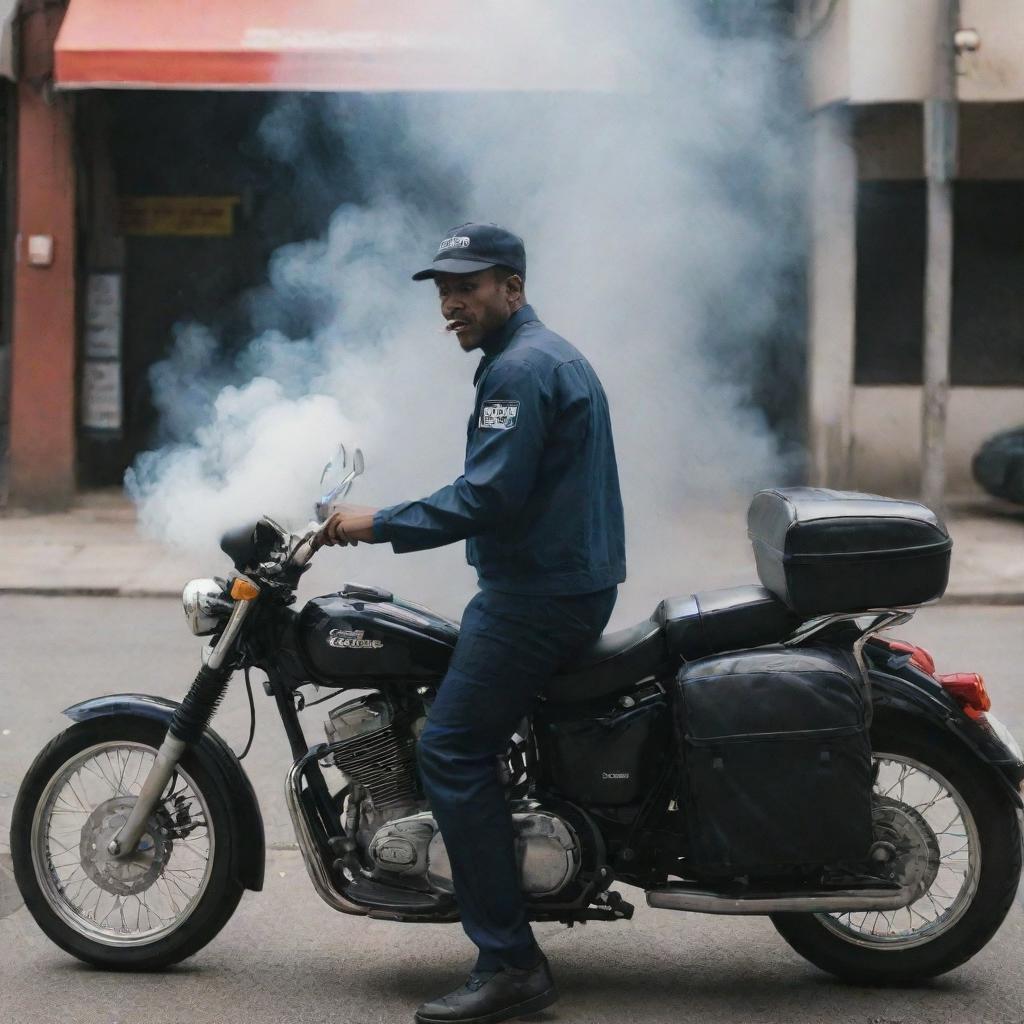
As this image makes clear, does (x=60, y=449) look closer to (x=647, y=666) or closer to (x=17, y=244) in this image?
(x=17, y=244)

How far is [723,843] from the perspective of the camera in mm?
3701

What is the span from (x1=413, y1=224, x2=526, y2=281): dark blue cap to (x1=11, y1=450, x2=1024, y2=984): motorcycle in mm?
558

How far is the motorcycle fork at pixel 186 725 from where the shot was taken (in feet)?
13.0

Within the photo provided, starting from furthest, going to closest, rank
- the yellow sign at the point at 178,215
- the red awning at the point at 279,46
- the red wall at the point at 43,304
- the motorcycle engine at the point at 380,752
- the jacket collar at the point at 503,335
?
the yellow sign at the point at 178,215 < the red wall at the point at 43,304 < the red awning at the point at 279,46 < the motorcycle engine at the point at 380,752 < the jacket collar at the point at 503,335

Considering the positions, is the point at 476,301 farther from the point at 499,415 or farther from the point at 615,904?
the point at 615,904

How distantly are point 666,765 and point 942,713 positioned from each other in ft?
2.24

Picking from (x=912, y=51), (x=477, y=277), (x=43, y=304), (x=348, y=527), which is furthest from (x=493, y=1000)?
(x=43, y=304)

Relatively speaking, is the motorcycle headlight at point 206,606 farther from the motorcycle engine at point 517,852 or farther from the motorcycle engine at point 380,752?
the motorcycle engine at point 517,852

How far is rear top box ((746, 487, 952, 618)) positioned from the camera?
3729 mm

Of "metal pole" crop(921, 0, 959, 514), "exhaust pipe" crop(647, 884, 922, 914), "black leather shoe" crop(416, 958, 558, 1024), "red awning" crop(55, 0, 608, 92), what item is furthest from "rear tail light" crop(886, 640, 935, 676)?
"red awning" crop(55, 0, 608, 92)

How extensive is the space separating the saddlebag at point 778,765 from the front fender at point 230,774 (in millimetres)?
1134

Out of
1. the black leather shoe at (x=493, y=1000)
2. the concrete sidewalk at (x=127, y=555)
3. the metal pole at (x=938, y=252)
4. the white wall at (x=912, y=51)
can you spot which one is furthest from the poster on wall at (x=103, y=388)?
the black leather shoe at (x=493, y=1000)

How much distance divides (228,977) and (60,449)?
10.1 m

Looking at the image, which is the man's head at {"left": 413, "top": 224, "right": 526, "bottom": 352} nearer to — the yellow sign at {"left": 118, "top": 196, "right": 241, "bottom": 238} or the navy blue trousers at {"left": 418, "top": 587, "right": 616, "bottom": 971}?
the navy blue trousers at {"left": 418, "top": 587, "right": 616, "bottom": 971}
